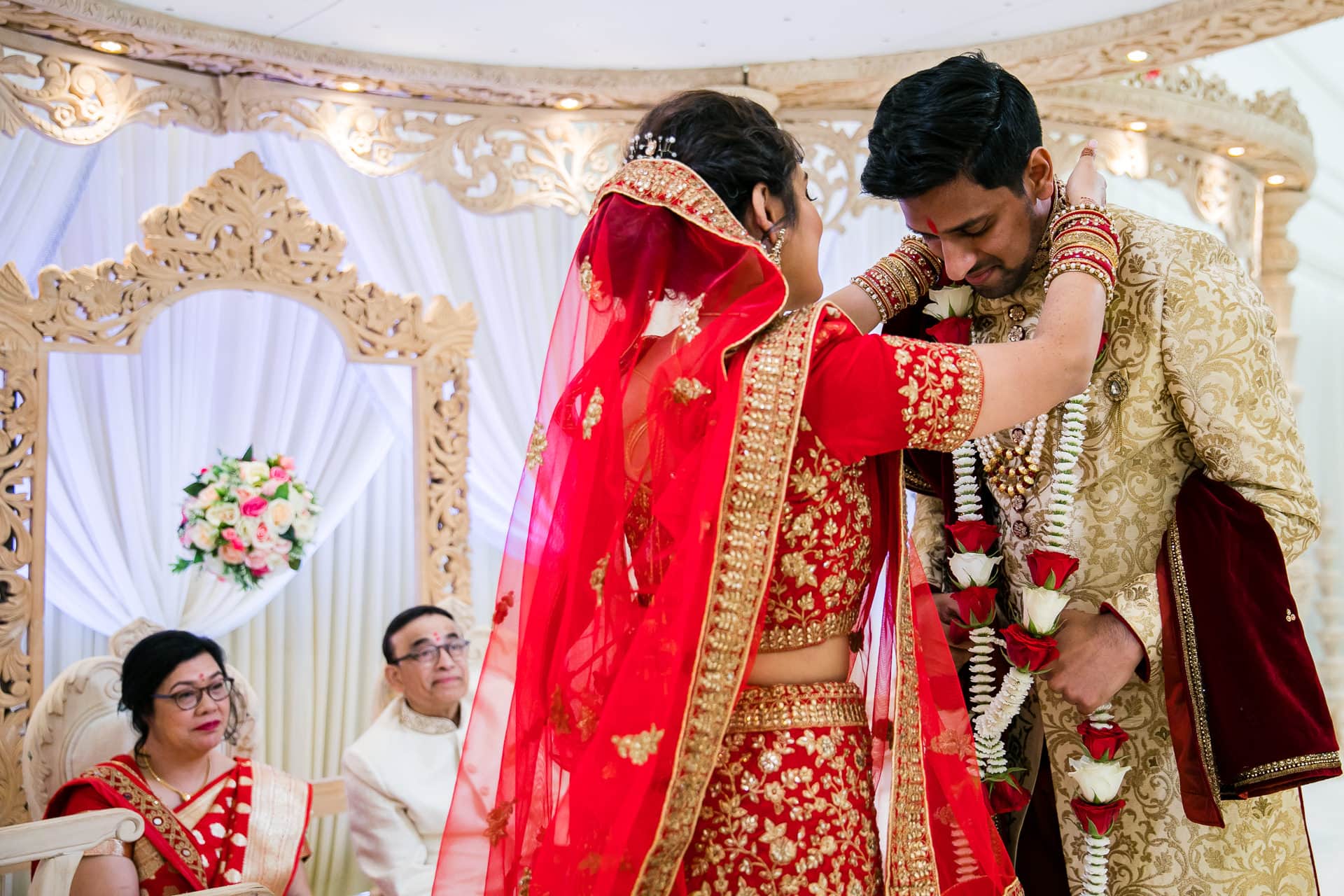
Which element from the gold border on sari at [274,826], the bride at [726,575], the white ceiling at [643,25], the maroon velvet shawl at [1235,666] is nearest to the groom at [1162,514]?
the maroon velvet shawl at [1235,666]

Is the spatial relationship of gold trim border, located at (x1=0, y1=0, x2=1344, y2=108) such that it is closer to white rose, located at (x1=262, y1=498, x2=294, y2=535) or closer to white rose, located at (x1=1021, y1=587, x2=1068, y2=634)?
white rose, located at (x1=262, y1=498, x2=294, y2=535)

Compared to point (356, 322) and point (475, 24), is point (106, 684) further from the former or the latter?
point (475, 24)

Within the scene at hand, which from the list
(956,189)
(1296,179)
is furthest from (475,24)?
(1296,179)

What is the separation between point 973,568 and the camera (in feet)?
6.27

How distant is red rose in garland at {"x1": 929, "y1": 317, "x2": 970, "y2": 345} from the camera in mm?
1945

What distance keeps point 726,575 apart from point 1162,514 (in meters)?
0.77

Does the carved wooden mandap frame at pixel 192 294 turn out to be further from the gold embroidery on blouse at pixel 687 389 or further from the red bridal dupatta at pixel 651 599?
the gold embroidery on blouse at pixel 687 389

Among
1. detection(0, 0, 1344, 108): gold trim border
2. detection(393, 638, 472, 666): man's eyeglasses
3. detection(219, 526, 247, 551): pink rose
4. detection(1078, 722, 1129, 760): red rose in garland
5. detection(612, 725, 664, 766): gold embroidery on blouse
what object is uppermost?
detection(0, 0, 1344, 108): gold trim border

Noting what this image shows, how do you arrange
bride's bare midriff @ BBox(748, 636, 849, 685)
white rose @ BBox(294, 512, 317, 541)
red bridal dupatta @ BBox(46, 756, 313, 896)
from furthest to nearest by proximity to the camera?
1. white rose @ BBox(294, 512, 317, 541)
2. red bridal dupatta @ BBox(46, 756, 313, 896)
3. bride's bare midriff @ BBox(748, 636, 849, 685)

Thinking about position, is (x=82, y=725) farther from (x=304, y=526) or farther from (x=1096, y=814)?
(x=1096, y=814)

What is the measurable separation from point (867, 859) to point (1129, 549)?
0.66 m

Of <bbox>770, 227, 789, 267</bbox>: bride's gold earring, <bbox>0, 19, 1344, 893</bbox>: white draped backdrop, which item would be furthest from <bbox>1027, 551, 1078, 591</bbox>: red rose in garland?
<bbox>0, 19, 1344, 893</bbox>: white draped backdrop

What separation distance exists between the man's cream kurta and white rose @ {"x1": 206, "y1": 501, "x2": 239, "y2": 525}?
2.89 meters

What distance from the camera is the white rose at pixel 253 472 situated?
4.19m
